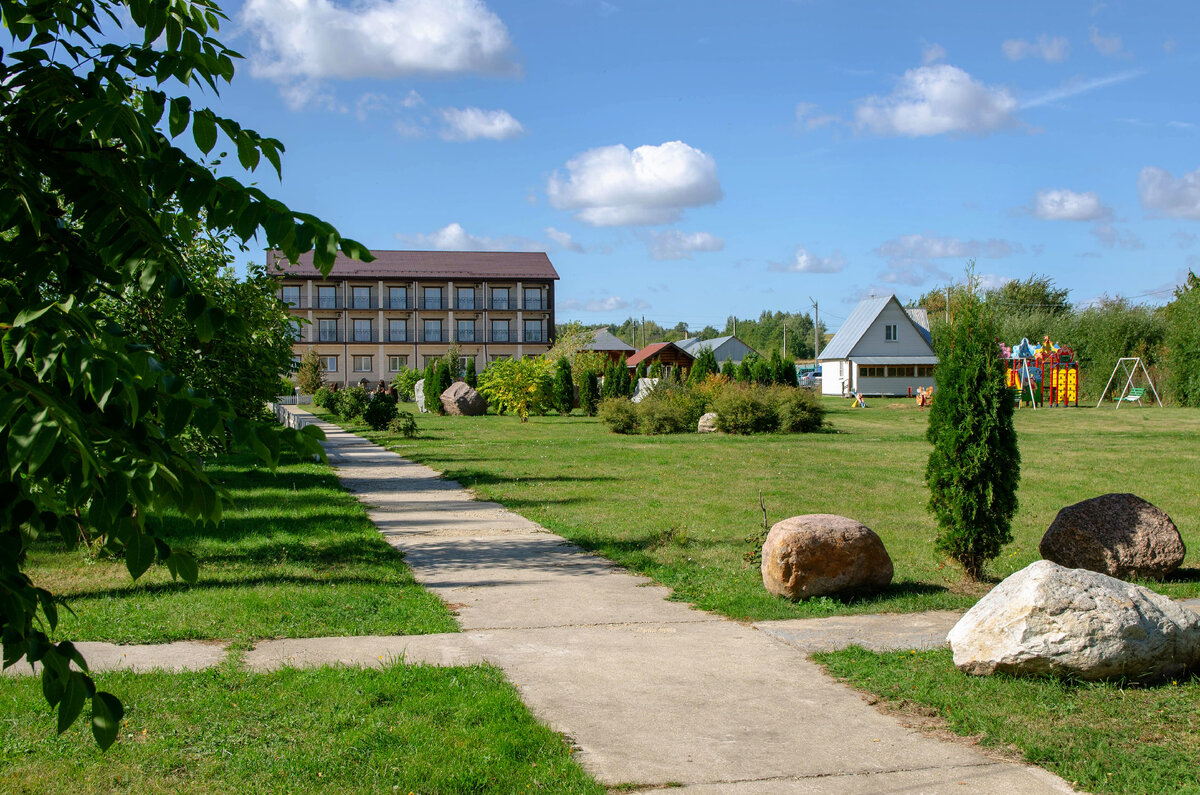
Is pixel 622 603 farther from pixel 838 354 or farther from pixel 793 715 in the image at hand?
pixel 838 354

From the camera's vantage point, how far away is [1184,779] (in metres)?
4.14

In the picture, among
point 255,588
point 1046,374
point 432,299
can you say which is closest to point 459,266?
point 432,299

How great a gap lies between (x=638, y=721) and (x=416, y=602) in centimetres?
311

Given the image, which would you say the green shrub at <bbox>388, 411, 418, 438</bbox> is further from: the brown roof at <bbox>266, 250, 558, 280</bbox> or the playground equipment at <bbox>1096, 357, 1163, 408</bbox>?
the brown roof at <bbox>266, 250, 558, 280</bbox>

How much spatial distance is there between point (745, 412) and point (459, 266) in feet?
182

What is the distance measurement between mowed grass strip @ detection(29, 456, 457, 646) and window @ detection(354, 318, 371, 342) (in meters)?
67.9

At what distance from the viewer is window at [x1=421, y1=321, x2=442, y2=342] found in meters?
78.9

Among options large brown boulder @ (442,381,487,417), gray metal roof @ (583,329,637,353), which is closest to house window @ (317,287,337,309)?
gray metal roof @ (583,329,637,353)

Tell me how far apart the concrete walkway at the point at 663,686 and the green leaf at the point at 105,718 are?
106 inches

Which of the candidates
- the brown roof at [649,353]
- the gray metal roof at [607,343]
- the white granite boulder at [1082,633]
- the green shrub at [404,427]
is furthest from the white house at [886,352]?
the white granite boulder at [1082,633]

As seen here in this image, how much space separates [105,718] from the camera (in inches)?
74.0

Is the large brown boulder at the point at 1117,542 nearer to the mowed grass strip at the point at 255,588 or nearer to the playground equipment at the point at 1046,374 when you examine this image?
the mowed grass strip at the point at 255,588

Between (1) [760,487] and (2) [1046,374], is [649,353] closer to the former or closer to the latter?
(2) [1046,374]

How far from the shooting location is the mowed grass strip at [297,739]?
13.5 ft
